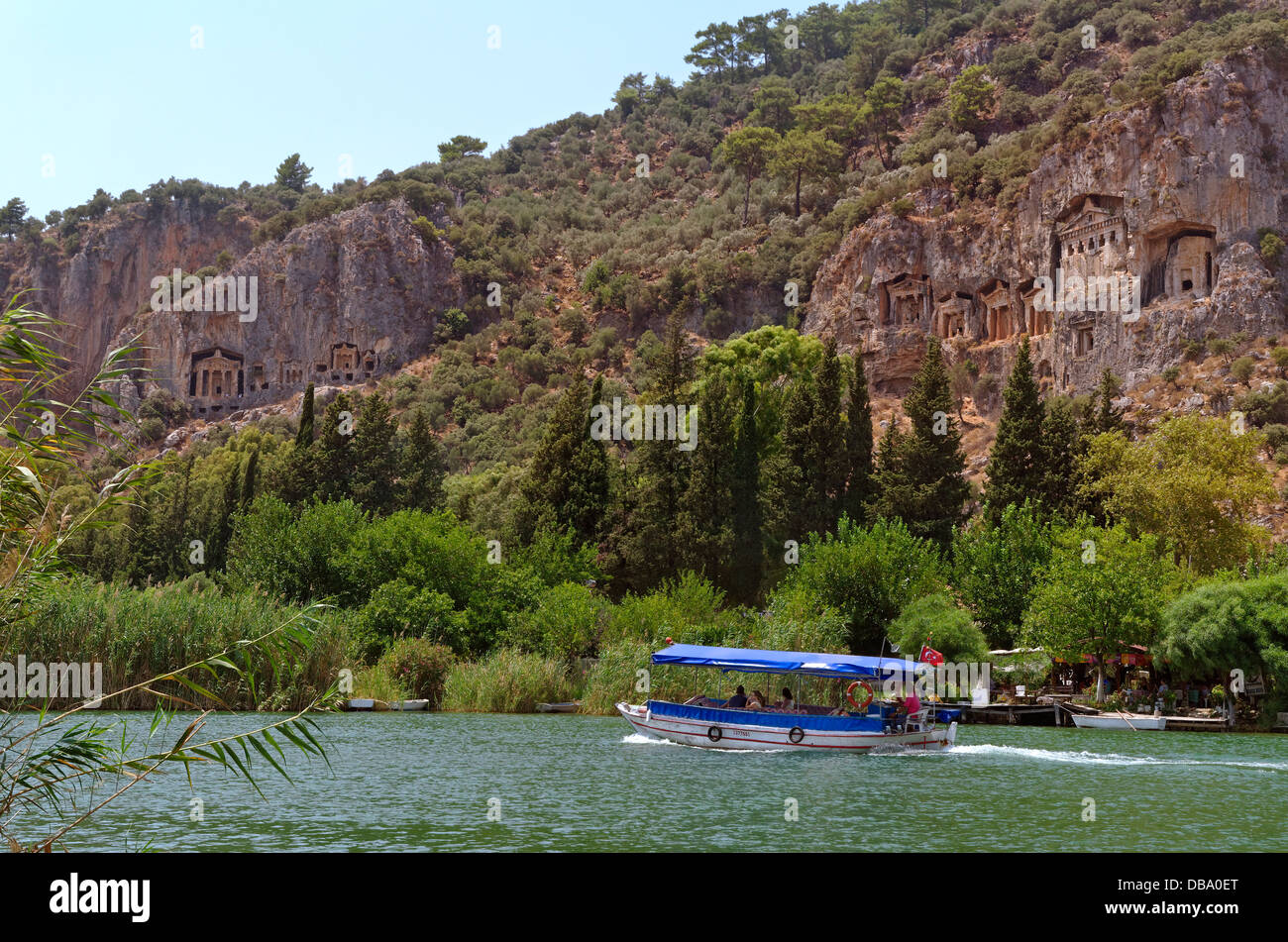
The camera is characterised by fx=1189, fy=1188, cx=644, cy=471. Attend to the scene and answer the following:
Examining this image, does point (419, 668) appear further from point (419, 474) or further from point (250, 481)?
point (250, 481)

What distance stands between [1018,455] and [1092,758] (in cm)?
2907

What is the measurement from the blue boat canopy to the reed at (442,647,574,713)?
27.8 ft

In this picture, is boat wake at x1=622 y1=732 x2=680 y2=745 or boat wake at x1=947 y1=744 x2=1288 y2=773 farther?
boat wake at x1=622 y1=732 x2=680 y2=745

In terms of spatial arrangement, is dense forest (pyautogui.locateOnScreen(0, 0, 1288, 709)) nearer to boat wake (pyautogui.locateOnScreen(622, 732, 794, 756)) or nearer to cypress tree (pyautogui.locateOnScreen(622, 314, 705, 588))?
cypress tree (pyautogui.locateOnScreen(622, 314, 705, 588))

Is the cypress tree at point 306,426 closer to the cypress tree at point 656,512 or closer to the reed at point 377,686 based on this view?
the cypress tree at point 656,512

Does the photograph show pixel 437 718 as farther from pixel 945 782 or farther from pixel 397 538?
pixel 945 782

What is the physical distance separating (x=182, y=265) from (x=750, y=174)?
62705mm

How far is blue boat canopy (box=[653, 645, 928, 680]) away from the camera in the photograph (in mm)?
32312

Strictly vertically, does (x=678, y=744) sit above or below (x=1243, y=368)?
below

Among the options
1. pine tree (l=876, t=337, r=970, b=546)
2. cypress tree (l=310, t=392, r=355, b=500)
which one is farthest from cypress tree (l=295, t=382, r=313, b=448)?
pine tree (l=876, t=337, r=970, b=546)

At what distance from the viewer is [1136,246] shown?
78938mm

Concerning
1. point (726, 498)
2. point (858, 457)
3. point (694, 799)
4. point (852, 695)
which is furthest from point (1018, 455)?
point (694, 799)

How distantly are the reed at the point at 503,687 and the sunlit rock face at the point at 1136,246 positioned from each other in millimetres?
50327

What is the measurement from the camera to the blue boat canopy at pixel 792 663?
32312mm
